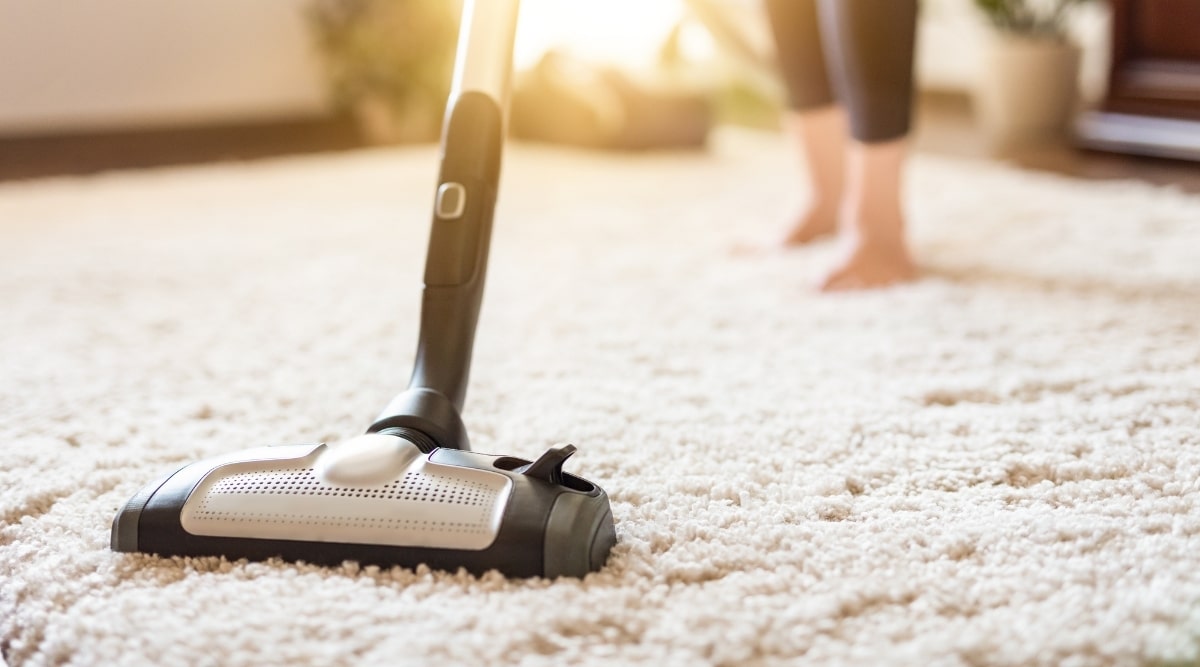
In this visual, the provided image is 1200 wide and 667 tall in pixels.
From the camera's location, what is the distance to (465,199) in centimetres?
70

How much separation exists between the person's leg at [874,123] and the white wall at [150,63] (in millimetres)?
2335

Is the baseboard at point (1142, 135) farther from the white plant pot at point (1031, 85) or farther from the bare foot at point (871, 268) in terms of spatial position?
the bare foot at point (871, 268)

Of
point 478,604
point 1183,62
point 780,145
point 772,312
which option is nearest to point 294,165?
point 780,145

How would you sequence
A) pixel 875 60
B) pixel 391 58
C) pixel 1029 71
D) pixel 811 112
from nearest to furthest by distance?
pixel 875 60, pixel 811 112, pixel 1029 71, pixel 391 58

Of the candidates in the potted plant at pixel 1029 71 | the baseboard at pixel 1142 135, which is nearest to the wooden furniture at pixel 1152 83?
the baseboard at pixel 1142 135

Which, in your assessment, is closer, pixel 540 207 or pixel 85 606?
pixel 85 606

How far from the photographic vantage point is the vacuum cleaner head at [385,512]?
1.73 feet

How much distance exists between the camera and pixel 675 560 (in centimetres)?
56

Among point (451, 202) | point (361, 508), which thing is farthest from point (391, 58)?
point (361, 508)

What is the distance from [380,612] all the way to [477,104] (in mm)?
378

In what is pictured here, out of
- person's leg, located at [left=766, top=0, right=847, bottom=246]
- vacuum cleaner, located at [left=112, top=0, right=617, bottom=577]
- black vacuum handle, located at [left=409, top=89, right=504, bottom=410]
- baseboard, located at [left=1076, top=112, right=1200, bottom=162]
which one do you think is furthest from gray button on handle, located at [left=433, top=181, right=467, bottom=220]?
baseboard, located at [left=1076, top=112, right=1200, bottom=162]

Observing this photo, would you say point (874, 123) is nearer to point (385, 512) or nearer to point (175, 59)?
point (385, 512)

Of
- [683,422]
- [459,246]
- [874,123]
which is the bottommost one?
[683,422]

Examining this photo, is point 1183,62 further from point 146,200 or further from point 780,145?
point 146,200
